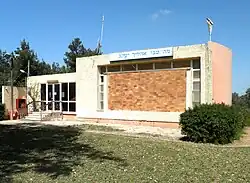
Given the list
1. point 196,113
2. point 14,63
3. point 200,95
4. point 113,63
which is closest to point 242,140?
point 196,113

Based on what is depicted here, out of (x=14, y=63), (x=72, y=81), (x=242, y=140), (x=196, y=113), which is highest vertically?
(x=14, y=63)

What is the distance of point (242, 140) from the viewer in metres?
14.9

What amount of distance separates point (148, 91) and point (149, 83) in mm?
475

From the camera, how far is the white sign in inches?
792

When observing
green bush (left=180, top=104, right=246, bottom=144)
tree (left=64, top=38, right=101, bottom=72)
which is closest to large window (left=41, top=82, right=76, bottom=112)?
green bush (left=180, top=104, right=246, bottom=144)

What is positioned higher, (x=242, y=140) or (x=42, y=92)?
(x=42, y=92)

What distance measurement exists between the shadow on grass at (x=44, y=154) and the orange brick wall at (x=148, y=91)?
6.96 m

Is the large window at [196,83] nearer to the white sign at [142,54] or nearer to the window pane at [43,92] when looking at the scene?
the white sign at [142,54]

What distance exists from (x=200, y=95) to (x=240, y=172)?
36.0 feet

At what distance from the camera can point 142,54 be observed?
21.1m

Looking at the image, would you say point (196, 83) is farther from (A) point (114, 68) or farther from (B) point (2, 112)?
(B) point (2, 112)

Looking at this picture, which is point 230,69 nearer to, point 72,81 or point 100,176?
point 72,81

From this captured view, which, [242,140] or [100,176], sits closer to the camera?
[100,176]

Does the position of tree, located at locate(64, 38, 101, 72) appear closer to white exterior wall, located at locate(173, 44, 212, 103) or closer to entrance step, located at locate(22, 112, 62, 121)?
entrance step, located at locate(22, 112, 62, 121)
